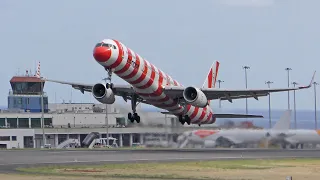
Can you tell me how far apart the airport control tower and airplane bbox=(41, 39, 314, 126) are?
9113cm

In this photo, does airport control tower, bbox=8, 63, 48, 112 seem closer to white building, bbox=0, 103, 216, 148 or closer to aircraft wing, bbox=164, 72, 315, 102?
white building, bbox=0, 103, 216, 148

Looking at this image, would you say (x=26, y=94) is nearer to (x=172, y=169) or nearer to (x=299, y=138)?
(x=299, y=138)

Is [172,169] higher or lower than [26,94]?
lower

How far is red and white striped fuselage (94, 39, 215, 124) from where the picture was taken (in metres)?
59.4

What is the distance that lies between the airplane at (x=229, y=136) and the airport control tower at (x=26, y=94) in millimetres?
79391


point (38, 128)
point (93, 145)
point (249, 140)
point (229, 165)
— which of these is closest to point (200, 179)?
point (229, 165)

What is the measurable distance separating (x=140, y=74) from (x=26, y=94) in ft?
352

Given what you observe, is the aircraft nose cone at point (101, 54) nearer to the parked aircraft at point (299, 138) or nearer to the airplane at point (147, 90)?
the airplane at point (147, 90)

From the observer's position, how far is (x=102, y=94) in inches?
2628

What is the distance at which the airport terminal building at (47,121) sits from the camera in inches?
5620

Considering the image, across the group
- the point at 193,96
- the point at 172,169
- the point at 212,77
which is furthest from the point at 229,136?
the point at 172,169

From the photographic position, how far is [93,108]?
16175cm

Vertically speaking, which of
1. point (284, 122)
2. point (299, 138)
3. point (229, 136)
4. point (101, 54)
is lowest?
point (299, 138)

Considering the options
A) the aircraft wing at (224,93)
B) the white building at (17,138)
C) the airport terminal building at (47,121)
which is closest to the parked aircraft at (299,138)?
the aircraft wing at (224,93)
